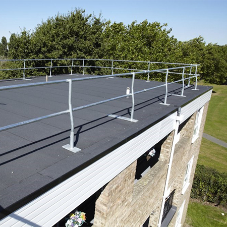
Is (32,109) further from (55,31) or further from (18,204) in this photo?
(55,31)

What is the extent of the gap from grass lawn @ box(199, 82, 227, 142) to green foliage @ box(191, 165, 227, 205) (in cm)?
1499

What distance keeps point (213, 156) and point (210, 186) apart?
9.03 meters

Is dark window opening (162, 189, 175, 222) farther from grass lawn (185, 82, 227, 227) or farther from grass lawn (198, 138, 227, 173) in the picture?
grass lawn (198, 138, 227, 173)

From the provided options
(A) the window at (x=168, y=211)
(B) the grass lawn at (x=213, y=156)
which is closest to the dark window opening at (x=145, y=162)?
(A) the window at (x=168, y=211)

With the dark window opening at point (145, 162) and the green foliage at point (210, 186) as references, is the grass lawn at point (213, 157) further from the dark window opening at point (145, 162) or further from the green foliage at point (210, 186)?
the dark window opening at point (145, 162)

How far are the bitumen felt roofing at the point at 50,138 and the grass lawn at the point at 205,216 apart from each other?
10.1m

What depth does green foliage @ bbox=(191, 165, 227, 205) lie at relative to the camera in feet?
49.5

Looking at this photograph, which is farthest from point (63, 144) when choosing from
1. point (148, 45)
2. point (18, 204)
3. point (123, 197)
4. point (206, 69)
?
point (206, 69)

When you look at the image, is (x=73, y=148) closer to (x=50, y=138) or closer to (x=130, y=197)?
(x=50, y=138)

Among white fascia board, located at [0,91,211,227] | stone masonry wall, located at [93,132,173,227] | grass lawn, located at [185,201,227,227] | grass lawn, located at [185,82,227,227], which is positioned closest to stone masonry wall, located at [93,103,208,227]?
stone masonry wall, located at [93,132,173,227]

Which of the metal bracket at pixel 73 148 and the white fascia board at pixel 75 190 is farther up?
the metal bracket at pixel 73 148

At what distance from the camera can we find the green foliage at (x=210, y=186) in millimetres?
15094

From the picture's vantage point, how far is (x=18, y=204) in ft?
7.25

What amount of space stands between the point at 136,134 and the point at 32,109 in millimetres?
2653
